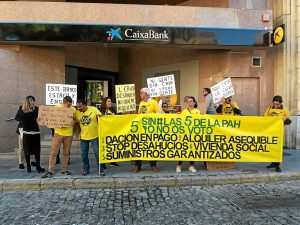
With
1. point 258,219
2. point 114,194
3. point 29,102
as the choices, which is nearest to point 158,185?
point 114,194

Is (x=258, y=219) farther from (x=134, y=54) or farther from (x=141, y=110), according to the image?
(x=134, y=54)

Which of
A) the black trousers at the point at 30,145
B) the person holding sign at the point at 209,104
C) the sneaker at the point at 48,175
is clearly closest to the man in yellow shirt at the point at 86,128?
the sneaker at the point at 48,175

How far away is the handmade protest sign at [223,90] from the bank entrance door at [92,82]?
7059 millimetres

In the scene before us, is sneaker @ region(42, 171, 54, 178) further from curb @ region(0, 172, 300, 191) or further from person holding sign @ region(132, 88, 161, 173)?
person holding sign @ region(132, 88, 161, 173)

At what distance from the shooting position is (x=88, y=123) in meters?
7.12

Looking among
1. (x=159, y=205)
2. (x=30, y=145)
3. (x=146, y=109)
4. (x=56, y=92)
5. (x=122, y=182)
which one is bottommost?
(x=159, y=205)

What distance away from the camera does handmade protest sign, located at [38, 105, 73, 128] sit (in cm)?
697

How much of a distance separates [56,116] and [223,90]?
4.18 metres

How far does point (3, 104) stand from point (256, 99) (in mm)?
8543

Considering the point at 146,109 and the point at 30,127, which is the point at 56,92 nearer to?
the point at 30,127

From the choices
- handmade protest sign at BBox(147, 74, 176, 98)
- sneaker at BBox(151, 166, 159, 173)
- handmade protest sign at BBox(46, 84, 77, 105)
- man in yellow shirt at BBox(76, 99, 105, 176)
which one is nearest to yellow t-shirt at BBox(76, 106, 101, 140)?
man in yellow shirt at BBox(76, 99, 105, 176)

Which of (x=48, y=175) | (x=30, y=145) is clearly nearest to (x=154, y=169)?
(x=48, y=175)

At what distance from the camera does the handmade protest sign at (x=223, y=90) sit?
8.27 m

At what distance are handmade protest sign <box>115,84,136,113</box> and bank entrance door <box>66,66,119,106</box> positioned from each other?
5704 mm
